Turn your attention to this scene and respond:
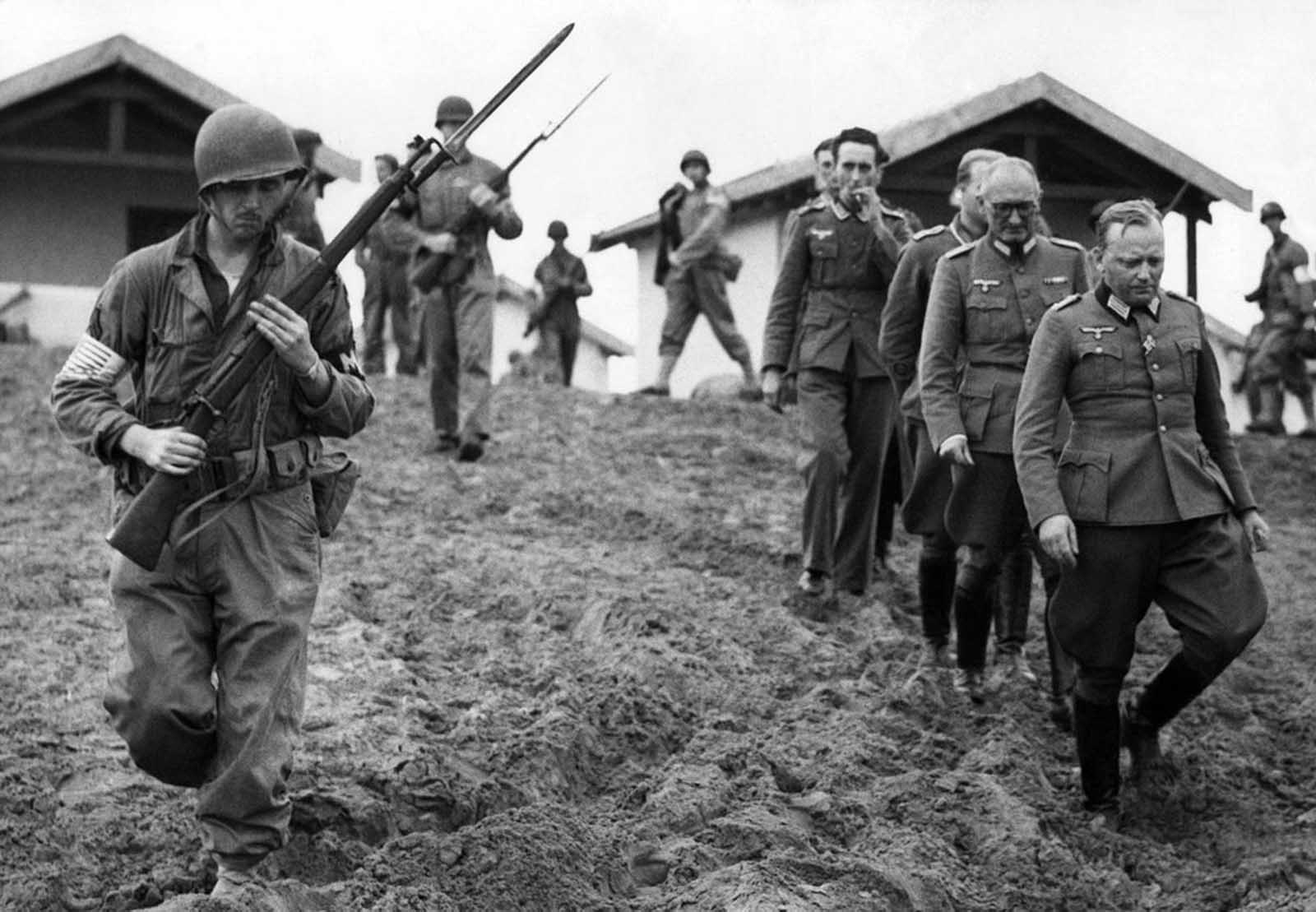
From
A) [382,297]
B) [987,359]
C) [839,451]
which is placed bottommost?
[839,451]

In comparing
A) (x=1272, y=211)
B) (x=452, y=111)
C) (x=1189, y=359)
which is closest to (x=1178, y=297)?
(x=1189, y=359)

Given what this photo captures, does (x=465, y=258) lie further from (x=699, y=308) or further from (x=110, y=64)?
(x=110, y=64)

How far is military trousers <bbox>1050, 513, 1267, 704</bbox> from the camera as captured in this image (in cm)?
761

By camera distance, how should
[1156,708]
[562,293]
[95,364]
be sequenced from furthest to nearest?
1. [562,293]
2. [1156,708]
3. [95,364]

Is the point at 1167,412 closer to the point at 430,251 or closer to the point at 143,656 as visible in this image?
the point at 143,656

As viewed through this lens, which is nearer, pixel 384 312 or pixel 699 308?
pixel 699 308

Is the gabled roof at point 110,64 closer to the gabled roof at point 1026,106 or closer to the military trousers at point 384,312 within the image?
the military trousers at point 384,312

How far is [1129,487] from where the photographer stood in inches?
303

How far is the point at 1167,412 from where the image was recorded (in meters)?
7.81

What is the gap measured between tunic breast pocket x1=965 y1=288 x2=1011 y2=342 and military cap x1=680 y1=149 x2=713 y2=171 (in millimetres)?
12924

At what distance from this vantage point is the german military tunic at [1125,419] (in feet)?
25.2

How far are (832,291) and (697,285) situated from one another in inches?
392

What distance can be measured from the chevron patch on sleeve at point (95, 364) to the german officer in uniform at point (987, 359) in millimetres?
3614

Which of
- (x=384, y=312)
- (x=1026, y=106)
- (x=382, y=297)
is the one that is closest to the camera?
(x=382, y=297)
